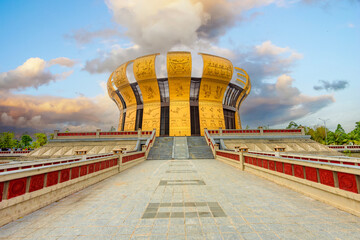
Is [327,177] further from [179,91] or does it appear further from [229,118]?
[229,118]

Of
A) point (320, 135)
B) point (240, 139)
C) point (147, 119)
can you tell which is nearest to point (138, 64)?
point (147, 119)

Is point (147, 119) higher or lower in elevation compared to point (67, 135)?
higher

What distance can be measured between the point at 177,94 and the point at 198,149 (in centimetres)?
1315

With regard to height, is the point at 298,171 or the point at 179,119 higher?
the point at 179,119

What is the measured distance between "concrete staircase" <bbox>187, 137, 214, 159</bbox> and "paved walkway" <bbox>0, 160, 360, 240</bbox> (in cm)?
1269

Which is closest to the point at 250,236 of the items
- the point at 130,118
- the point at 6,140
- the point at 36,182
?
the point at 36,182

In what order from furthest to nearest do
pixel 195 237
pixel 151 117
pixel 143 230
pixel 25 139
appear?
pixel 25 139
pixel 151 117
pixel 143 230
pixel 195 237

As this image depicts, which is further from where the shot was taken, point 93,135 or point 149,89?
point 149,89

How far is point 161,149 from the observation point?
20.3 metres

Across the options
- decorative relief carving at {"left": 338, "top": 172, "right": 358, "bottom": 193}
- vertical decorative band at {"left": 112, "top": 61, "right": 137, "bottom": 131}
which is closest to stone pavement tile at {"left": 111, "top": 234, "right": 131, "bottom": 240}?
decorative relief carving at {"left": 338, "top": 172, "right": 358, "bottom": 193}

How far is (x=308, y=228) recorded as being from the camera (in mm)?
3252

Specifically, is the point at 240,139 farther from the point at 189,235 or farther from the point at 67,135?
the point at 67,135

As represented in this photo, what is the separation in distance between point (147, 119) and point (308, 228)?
27.9 m

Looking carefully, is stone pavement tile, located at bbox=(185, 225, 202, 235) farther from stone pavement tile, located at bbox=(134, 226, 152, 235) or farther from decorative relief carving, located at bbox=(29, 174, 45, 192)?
decorative relief carving, located at bbox=(29, 174, 45, 192)
